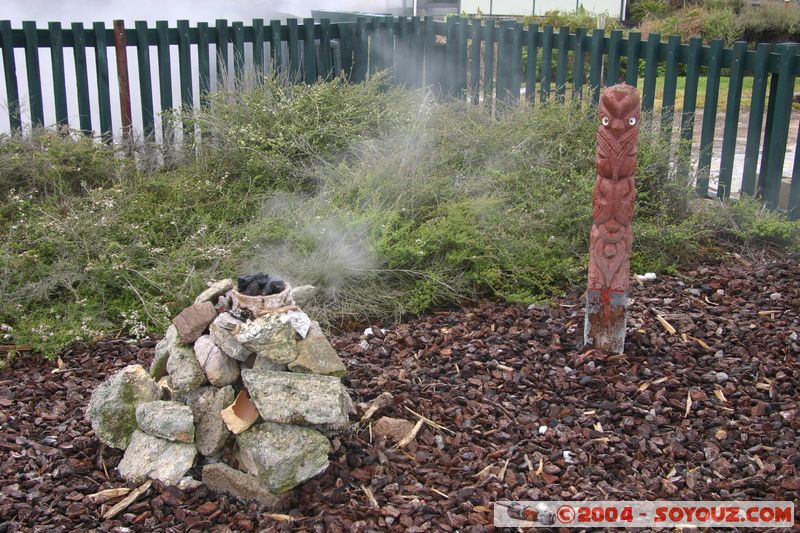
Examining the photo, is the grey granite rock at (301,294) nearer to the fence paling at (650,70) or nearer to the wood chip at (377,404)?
the wood chip at (377,404)

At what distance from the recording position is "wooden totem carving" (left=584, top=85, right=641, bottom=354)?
4098mm

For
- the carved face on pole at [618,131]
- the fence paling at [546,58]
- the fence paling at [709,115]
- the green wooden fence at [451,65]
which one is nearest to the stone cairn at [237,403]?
the carved face on pole at [618,131]

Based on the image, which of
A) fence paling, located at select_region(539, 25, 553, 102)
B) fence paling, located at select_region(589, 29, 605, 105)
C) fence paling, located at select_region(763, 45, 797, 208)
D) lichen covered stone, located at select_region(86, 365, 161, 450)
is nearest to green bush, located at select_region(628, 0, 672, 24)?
fence paling, located at select_region(539, 25, 553, 102)

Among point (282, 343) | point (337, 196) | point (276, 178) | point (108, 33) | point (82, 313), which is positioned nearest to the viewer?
point (282, 343)

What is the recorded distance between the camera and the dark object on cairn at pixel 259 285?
11.5 feet

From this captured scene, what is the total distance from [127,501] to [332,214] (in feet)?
8.91

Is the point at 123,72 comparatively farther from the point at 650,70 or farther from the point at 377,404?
the point at 377,404

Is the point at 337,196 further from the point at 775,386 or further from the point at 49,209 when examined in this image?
the point at 775,386

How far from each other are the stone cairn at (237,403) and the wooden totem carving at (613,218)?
4.63ft

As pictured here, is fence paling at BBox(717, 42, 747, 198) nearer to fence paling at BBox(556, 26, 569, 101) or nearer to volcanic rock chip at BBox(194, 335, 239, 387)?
fence paling at BBox(556, 26, 569, 101)

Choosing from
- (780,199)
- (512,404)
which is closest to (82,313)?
(512,404)

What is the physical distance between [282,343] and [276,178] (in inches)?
133

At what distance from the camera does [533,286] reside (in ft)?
17.1

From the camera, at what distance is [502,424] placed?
371 cm
